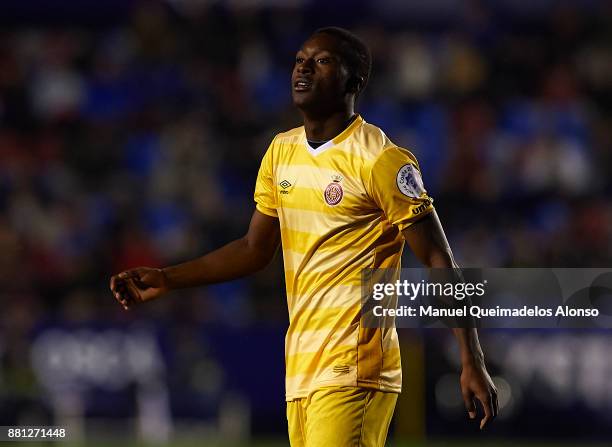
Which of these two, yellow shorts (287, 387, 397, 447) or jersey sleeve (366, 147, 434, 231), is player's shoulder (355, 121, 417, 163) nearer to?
jersey sleeve (366, 147, 434, 231)

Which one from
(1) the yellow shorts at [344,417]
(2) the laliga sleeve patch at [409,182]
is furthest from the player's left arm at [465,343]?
(1) the yellow shorts at [344,417]

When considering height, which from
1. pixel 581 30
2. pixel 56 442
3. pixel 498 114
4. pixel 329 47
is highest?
pixel 581 30

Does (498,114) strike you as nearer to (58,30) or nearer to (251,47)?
(251,47)

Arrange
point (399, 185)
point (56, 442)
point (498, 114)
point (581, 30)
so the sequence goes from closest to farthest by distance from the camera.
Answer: point (399, 185), point (56, 442), point (498, 114), point (581, 30)

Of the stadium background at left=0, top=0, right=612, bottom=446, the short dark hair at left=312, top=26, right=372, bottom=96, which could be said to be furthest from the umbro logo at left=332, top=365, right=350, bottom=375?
the stadium background at left=0, top=0, right=612, bottom=446

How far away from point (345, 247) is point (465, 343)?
0.63 metres

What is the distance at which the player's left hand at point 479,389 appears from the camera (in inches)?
180

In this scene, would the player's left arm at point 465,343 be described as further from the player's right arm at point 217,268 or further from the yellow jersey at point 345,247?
the player's right arm at point 217,268

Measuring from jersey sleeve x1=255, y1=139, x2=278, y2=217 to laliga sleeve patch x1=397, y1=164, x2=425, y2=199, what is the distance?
700mm

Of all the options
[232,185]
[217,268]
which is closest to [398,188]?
[217,268]

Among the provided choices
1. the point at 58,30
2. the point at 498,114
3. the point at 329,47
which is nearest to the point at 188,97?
the point at 58,30

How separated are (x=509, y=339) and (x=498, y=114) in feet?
13.1

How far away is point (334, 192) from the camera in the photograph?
496 centimetres

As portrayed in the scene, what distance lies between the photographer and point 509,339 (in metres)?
11.2
